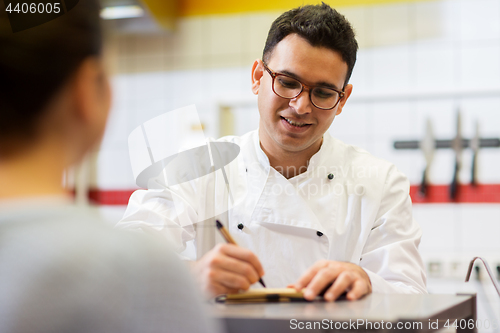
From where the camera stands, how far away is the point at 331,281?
871 millimetres

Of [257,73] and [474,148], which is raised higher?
[257,73]

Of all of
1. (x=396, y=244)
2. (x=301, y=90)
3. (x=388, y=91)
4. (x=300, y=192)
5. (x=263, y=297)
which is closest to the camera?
(x=263, y=297)

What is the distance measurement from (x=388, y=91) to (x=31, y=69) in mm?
2564

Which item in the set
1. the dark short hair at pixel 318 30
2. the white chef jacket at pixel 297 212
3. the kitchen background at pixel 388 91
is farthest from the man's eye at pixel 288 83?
the kitchen background at pixel 388 91

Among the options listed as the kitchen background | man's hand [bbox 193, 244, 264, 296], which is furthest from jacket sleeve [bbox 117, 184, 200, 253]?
the kitchen background

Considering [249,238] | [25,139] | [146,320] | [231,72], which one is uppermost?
[231,72]

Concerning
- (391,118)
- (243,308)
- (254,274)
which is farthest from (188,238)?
(391,118)

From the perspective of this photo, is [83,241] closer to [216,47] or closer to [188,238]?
[188,238]

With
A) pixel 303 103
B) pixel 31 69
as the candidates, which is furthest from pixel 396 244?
pixel 31 69

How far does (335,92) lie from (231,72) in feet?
5.59

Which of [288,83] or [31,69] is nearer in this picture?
[31,69]

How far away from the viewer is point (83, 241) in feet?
1.30

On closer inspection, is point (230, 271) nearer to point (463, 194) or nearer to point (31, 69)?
point (31, 69)

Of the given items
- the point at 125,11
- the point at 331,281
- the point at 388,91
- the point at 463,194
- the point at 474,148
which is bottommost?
the point at 463,194
